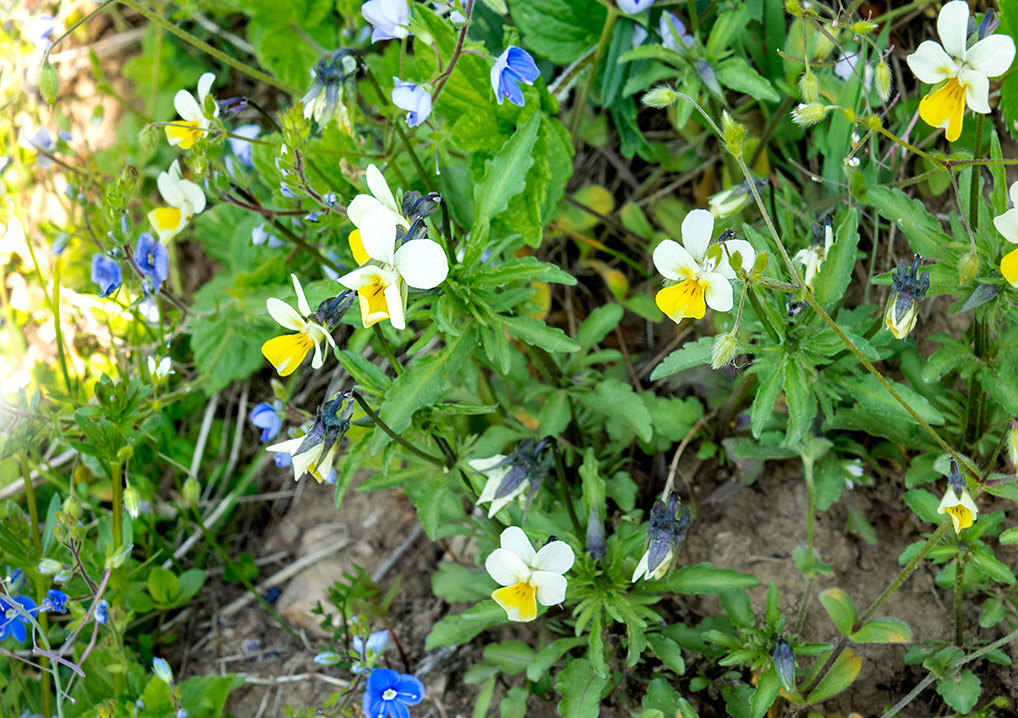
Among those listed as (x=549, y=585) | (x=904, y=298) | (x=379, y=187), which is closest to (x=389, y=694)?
(x=549, y=585)

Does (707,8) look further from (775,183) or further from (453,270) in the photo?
(453,270)

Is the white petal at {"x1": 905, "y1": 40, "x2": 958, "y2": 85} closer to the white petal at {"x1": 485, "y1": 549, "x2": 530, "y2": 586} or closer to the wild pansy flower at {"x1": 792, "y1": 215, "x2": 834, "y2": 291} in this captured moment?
the wild pansy flower at {"x1": 792, "y1": 215, "x2": 834, "y2": 291}

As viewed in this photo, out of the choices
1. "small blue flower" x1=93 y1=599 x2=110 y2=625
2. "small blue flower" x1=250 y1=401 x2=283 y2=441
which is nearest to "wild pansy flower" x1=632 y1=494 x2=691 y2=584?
"small blue flower" x1=250 y1=401 x2=283 y2=441

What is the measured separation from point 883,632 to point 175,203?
5.75ft

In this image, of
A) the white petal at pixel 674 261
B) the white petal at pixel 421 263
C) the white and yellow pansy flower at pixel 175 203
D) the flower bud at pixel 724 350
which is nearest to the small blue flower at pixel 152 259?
the white and yellow pansy flower at pixel 175 203

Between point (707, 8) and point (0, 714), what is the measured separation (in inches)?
96.1

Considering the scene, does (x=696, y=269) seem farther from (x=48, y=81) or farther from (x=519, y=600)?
(x=48, y=81)

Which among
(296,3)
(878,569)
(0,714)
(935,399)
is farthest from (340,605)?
(296,3)

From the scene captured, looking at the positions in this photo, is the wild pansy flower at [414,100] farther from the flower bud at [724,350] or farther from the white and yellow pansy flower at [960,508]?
the white and yellow pansy flower at [960,508]

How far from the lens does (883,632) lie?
1.60m

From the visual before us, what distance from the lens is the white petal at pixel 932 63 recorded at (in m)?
1.35

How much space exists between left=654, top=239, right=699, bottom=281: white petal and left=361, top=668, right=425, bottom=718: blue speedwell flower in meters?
1.02

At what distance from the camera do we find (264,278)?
2287 millimetres

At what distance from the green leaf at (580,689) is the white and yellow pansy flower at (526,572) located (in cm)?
27
